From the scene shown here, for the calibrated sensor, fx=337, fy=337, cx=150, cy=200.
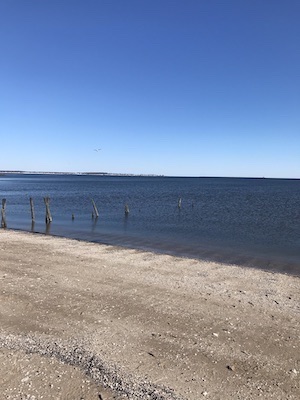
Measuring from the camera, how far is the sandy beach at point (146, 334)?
6043mm

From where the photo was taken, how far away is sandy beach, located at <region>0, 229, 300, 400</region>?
604cm

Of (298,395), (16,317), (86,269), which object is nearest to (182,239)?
(86,269)

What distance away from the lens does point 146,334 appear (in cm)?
799

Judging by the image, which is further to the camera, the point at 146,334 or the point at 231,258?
the point at 231,258

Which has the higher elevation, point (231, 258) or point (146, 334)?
point (146, 334)

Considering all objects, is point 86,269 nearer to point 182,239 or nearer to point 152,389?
point 152,389

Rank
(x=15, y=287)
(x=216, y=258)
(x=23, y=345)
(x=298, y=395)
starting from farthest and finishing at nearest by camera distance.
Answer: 1. (x=216, y=258)
2. (x=15, y=287)
3. (x=23, y=345)
4. (x=298, y=395)

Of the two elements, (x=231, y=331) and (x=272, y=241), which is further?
(x=272, y=241)

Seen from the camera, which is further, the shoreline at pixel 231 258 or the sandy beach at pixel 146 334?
the shoreline at pixel 231 258

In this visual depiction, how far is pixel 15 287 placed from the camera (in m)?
11.2

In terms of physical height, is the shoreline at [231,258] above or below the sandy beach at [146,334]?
below

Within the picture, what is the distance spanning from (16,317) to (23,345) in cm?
168

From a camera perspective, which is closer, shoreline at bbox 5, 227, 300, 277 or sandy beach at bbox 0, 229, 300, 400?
sandy beach at bbox 0, 229, 300, 400

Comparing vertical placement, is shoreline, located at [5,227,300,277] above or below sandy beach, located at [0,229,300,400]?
below
